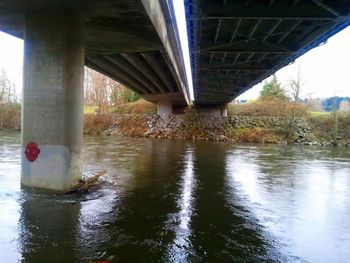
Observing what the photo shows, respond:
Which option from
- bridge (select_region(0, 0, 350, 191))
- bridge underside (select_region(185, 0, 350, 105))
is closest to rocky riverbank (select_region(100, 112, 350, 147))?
bridge underside (select_region(185, 0, 350, 105))

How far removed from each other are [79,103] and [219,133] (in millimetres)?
38139

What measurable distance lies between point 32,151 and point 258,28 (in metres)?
8.66

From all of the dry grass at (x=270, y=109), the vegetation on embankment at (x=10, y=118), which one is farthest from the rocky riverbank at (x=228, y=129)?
the vegetation on embankment at (x=10, y=118)

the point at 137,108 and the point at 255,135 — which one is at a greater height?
the point at 137,108

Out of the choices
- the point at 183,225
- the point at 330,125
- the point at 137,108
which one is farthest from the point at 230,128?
the point at 183,225

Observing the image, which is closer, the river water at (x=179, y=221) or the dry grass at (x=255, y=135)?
the river water at (x=179, y=221)

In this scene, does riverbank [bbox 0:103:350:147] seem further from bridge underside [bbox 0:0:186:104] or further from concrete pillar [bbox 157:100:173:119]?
bridge underside [bbox 0:0:186:104]

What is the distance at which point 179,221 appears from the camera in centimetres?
843

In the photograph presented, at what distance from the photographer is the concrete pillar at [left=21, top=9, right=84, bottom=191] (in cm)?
1061

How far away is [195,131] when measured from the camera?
160 feet

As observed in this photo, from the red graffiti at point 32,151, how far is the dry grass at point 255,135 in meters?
36.3

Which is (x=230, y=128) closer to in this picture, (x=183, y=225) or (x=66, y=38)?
(x=66, y=38)

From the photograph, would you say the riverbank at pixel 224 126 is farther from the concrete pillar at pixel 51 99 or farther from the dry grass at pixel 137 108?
the concrete pillar at pixel 51 99

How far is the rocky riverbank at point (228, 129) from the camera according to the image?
45.0 metres
